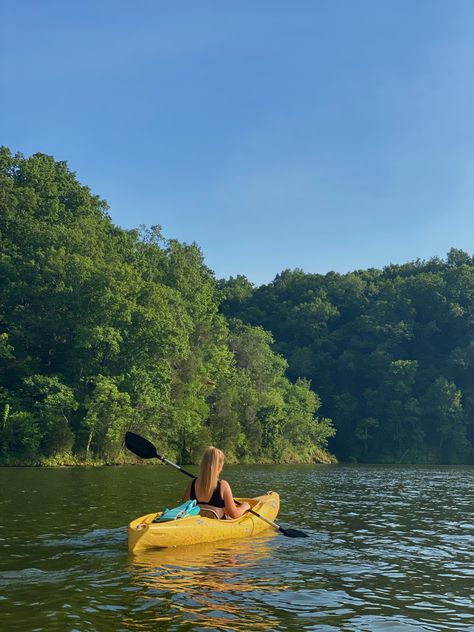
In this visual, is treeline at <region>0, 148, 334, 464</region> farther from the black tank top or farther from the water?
the black tank top

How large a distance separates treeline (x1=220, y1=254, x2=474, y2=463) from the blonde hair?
5615cm

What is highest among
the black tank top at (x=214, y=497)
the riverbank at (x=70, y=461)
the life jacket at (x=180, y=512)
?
the black tank top at (x=214, y=497)

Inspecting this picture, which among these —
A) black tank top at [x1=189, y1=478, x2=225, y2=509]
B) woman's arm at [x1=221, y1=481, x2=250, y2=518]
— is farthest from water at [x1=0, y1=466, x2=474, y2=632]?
black tank top at [x1=189, y1=478, x2=225, y2=509]

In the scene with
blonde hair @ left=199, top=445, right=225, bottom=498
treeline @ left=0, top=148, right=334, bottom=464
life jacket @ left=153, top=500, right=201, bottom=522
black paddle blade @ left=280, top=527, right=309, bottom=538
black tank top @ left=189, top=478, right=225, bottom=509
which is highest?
treeline @ left=0, top=148, right=334, bottom=464

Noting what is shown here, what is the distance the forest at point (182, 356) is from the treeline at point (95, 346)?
3.7 inches

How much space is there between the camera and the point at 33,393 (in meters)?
35.6

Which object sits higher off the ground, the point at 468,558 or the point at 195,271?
the point at 195,271

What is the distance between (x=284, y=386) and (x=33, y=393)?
28.6 metres

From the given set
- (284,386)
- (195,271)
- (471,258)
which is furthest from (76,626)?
(471,258)

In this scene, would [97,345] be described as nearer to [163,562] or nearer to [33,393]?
[33,393]

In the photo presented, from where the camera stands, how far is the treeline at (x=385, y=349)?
6556 cm

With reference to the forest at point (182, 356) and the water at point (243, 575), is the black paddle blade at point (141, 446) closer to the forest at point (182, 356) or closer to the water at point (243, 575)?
the water at point (243, 575)

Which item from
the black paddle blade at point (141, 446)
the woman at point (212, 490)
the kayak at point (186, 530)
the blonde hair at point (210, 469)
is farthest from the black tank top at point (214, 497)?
the black paddle blade at point (141, 446)

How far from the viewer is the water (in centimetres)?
660
